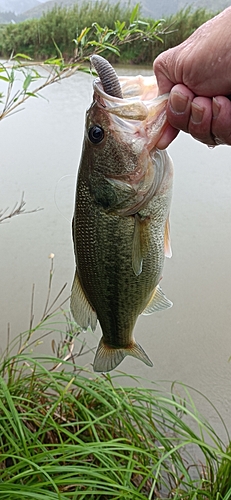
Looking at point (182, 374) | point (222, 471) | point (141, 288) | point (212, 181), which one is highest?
point (141, 288)

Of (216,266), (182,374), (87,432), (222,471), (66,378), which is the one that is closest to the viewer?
(222,471)

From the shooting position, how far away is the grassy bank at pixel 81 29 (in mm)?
4727

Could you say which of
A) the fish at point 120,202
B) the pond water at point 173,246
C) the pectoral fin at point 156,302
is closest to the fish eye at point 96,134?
the fish at point 120,202

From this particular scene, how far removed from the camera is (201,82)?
87 centimetres

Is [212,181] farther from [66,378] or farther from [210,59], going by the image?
[210,59]

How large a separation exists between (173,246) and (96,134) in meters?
2.12

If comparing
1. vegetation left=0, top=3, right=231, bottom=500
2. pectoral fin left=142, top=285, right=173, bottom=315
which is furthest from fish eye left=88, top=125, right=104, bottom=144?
vegetation left=0, top=3, right=231, bottom=500

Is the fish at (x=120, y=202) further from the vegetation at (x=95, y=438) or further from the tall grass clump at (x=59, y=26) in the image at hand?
the tall grass clump at (x=59, y=26)

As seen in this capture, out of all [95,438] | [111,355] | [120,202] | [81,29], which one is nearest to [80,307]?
[111,355]

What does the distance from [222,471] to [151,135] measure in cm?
117

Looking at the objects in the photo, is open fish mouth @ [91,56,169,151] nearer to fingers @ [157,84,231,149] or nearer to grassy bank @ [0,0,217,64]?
fingers @ [157,84,231,149]

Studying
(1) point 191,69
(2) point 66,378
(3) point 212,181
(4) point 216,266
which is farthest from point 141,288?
(3) point 212,181

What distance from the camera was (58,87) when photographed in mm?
4438

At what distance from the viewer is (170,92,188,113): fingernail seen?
87cm
